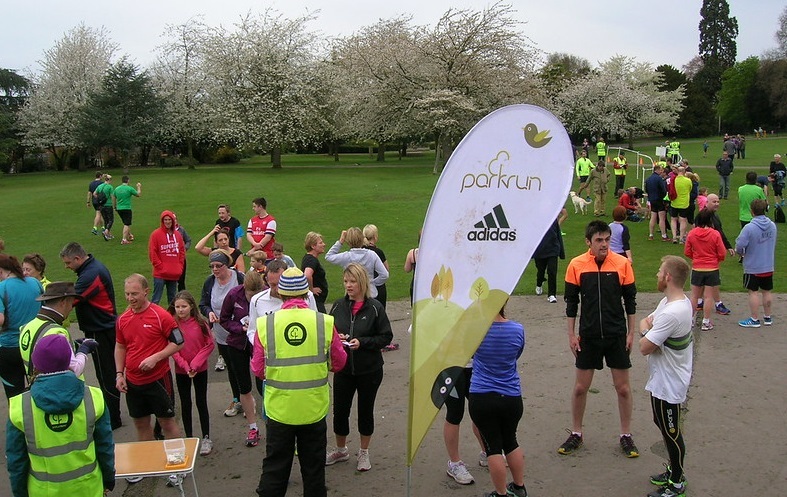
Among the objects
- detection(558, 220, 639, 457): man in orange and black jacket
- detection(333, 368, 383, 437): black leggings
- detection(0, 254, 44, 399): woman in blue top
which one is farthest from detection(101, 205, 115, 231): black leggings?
detection(558, 220, 639, 457): man in orange and black jacket

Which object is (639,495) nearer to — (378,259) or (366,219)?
(378,259)

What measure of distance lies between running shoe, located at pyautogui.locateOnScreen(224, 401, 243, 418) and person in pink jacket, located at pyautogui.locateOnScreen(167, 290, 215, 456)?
754 mm

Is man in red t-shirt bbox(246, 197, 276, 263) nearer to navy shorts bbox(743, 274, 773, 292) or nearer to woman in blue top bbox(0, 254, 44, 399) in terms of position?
woman in blue top bbox(0, 254, 44, 399)

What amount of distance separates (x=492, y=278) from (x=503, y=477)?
5.14 ft

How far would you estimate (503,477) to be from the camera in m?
4.80

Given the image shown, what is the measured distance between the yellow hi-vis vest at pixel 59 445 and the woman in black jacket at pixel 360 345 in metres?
2.13

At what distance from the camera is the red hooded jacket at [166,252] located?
10.2 meters

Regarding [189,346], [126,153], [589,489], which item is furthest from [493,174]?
[126,153]

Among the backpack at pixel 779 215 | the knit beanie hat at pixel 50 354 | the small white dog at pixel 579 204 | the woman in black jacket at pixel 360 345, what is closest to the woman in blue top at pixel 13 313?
the knit beanie hat at pixel 50 354

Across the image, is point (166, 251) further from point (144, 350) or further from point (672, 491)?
point (672, 491)

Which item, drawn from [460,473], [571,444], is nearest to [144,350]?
[460,473]

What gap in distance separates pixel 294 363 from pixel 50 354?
58.1 inches

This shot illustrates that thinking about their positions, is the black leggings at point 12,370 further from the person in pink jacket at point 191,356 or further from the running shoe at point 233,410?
the running shoe at point 233,410

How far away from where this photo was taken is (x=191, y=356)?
598cm
